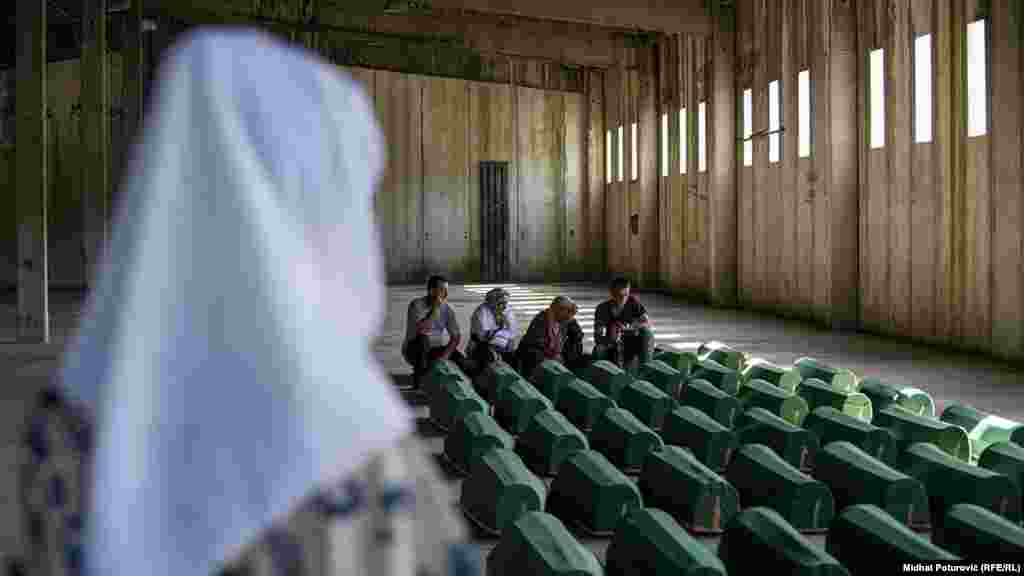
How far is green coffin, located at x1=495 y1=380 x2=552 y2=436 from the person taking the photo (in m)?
8.70

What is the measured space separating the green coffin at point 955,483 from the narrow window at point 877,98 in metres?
9.70

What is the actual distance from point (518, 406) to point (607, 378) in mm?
1361

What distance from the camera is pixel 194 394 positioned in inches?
59.4

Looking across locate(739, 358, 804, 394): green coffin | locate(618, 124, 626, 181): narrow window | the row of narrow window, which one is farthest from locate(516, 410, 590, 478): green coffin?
locate(618, 124, 626, 181): narrow window

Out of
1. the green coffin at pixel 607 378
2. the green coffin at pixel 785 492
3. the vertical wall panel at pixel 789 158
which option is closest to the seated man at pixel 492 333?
the green coffin at pixel 607 378

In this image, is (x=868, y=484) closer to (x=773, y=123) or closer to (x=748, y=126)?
(x=773, y=123)

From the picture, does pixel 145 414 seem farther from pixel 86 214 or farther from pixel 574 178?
pixel 574 178

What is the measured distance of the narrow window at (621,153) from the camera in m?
29.0

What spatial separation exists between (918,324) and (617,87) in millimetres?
15502

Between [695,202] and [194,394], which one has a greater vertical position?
[695,202]

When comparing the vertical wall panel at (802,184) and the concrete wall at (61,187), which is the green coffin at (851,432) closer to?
the vertical wall panel at (802,184)

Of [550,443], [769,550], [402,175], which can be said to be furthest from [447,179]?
[769,550]

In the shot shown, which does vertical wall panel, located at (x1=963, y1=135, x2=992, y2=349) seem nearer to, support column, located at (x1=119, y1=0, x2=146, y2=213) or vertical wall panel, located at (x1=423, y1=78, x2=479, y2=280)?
support column, located at (x1=119, y1=0, x2=146, y2=213)

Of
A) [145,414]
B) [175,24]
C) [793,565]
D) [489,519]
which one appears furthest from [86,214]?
[145,414]
